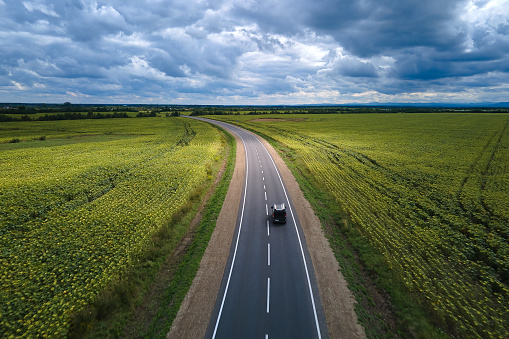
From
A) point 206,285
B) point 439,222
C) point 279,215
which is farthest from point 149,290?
point 439,222

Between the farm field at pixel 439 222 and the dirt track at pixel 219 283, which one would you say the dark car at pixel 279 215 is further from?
the farm field at pixel 439 222

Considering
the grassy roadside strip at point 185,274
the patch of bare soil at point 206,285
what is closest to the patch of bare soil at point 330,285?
the patch of bare soil at point 206,285

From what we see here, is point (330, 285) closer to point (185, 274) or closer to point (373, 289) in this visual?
point (373, 289)

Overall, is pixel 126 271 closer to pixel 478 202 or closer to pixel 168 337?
pixel 168 337

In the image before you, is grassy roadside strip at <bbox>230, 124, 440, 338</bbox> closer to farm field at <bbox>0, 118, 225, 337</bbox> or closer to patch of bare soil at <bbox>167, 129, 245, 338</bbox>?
patch of bare soil at <bbox>167, 129, 245, 338</bbox>

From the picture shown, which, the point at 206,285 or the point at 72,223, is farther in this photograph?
the point at 72,223

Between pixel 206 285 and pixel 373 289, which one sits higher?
pixel 206 285
